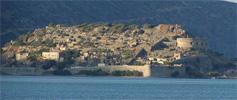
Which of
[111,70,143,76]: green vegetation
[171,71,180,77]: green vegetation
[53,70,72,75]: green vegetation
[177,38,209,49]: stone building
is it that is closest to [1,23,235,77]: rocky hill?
[177,38,209,49]: stone building

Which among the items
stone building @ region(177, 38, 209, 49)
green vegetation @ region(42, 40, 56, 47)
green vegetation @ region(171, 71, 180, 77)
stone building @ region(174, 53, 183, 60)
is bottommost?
green vegetation @ region(171, 71, 180, 77)

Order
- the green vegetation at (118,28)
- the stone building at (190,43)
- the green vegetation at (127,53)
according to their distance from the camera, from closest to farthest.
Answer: the green vegetation at (127,53) < the stone building at (190,43) < the green vegetation at (118,28)

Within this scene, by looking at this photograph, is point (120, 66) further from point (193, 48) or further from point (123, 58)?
point (193, 48)

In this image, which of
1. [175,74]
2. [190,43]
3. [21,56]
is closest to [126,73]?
[175,74]

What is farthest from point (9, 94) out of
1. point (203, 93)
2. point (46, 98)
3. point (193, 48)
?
point (193, 48)

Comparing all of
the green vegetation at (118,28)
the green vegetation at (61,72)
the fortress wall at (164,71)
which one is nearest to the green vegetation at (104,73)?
the green vegetation at (61,72)

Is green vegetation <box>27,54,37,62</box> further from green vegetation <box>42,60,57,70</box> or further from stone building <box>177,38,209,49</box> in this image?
stone building <box>177,38,209,49</box>

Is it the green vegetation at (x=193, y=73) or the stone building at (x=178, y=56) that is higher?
the stone building at (x=178, y=56)

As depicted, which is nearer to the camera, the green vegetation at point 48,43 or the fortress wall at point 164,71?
the fortress wall at point 164,71

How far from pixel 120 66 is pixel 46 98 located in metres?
55.9

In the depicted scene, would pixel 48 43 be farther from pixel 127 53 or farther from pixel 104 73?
pixel 104 73


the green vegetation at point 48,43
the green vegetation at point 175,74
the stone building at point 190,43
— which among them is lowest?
the green vegetation at point 175,74

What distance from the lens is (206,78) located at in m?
126

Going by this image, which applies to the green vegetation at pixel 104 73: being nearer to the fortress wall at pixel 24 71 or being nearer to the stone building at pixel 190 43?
the fortress wall at pixel 24 71
